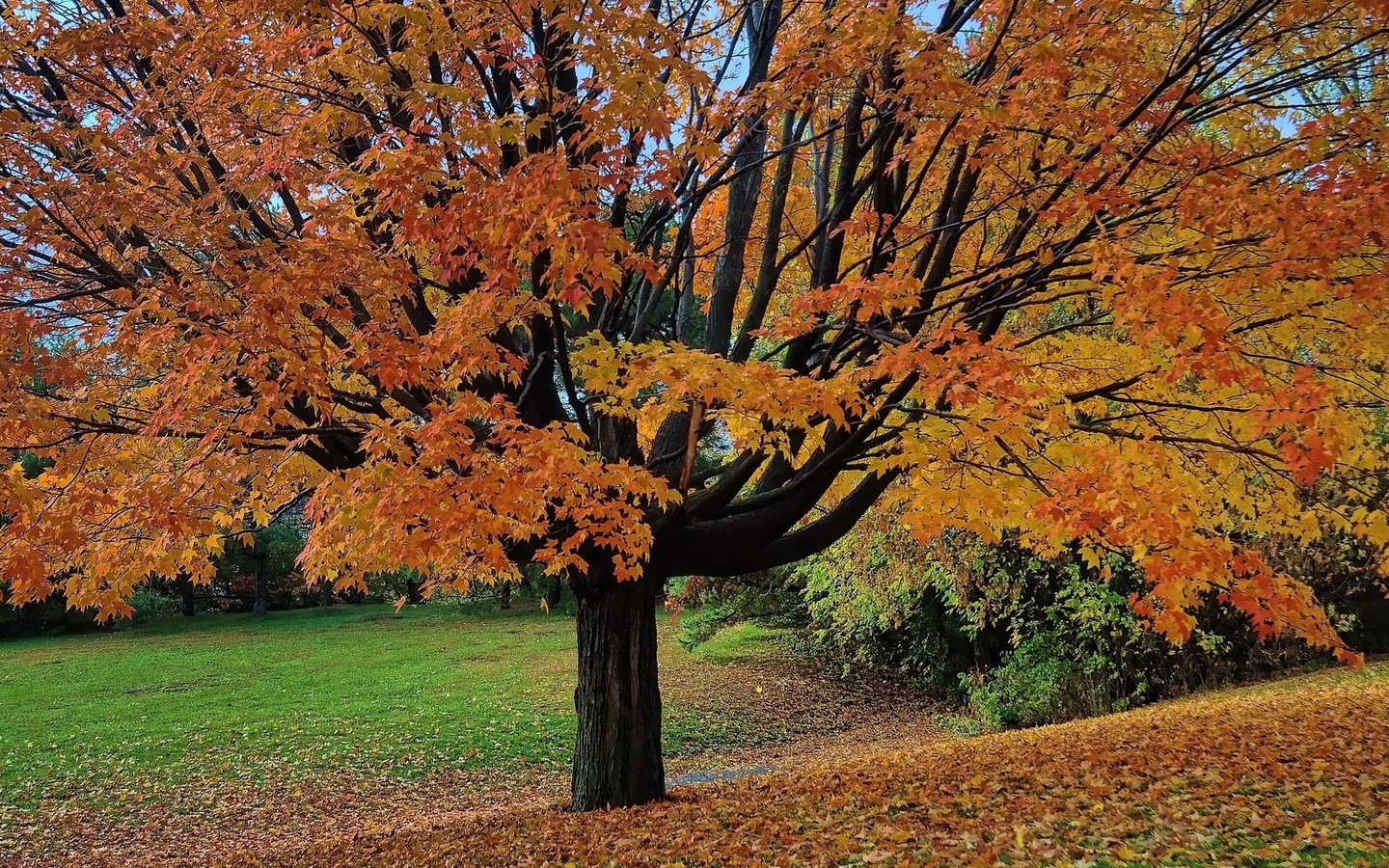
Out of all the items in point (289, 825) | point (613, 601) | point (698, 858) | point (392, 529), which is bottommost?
point (289, 825)

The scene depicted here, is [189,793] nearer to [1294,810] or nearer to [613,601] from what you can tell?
[613,601]

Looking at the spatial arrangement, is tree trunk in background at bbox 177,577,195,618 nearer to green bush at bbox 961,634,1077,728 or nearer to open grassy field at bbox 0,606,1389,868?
open grassy field at bbox 0,606,1389,868

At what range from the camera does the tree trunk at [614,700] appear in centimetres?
621

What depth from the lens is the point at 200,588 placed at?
3325 cm

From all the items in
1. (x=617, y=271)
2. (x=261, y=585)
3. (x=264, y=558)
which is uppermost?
(x=617, y=271)

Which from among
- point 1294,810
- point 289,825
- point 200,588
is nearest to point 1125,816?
point 1294,810

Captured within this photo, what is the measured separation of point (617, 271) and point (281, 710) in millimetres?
14824

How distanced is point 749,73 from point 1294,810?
5425 mm

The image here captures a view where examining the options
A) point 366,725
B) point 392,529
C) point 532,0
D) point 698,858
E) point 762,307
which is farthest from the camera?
point 366,725

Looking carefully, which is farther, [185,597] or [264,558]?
[185,597]

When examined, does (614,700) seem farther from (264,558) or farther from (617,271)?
(264,558)

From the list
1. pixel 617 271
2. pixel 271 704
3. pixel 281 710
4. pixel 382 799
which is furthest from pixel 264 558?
pixel 617 271

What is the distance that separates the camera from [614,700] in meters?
6.24

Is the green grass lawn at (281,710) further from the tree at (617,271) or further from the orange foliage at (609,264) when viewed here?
the orange foliage at (609,264)
